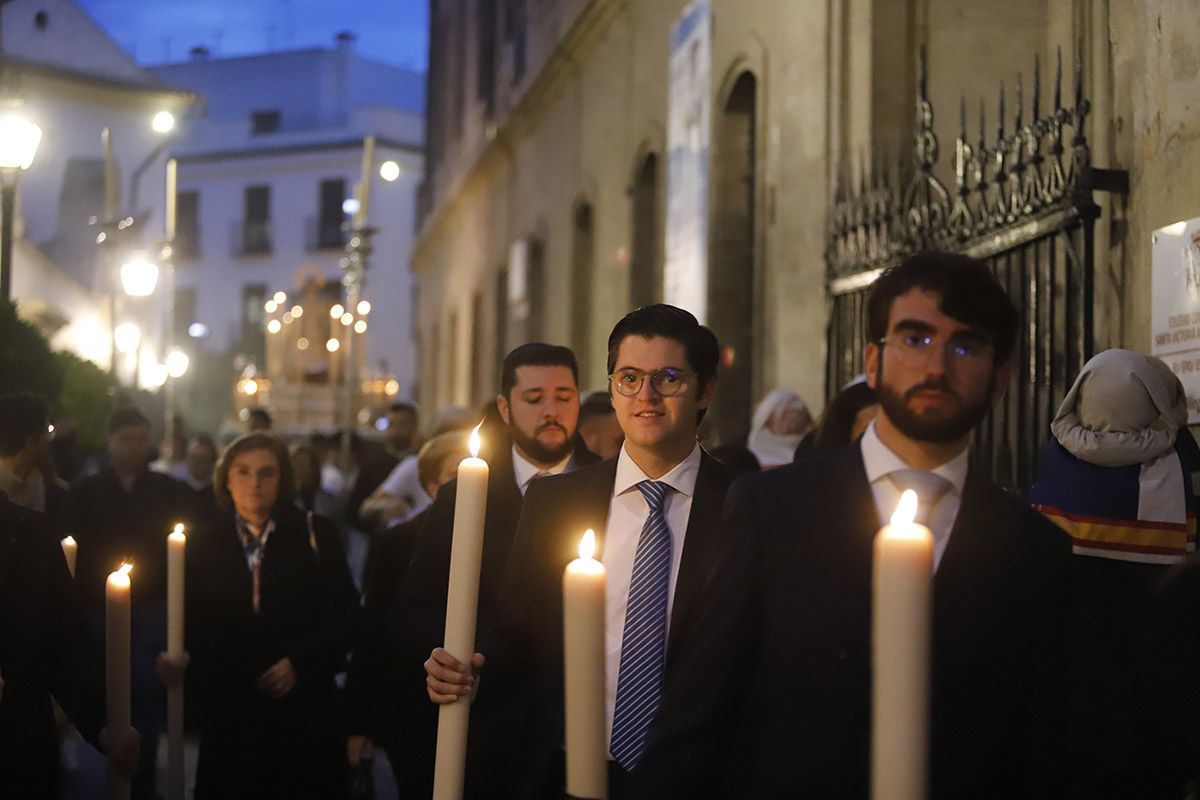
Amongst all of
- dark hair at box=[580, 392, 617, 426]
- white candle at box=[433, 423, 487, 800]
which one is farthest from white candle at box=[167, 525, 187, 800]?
white candle at box=[433, 423, 487, 800]

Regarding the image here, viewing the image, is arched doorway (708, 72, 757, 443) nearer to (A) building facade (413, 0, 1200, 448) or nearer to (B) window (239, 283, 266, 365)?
(A) building facade (413, 0, 1200, 448)

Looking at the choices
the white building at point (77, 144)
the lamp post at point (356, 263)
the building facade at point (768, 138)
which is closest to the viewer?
the building facade at point (768, 138)

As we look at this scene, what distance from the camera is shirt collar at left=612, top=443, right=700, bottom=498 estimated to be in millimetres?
3865

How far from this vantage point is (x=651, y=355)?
12.8 feet

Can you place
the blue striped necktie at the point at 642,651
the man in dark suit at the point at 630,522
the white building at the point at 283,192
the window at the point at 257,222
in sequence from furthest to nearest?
the window at the point at 257,222 < the white building at the point at 283,192 < the man in dark suit at the point at 630,522 < the blue striped necktie at the point at 642,651

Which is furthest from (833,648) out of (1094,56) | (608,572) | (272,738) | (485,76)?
(485,76)

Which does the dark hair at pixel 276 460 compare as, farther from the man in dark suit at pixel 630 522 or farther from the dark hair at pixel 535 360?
the man in dark suit at pixel 630 522

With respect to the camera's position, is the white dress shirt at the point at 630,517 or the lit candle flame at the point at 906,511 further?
the white dress shirt at the point at 630,517

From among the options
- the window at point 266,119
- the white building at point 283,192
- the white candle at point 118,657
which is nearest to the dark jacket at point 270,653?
the white candle at point 118,657

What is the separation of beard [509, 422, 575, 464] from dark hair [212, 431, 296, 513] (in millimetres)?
1977

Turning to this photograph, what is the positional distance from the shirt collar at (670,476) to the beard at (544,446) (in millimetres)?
1099

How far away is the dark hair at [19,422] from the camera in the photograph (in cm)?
613

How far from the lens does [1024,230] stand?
776cm

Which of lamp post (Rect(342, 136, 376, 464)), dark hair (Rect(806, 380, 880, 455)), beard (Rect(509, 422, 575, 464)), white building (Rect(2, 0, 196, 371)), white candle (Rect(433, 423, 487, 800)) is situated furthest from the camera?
white building (Rect(2, 0, 196, 371))
